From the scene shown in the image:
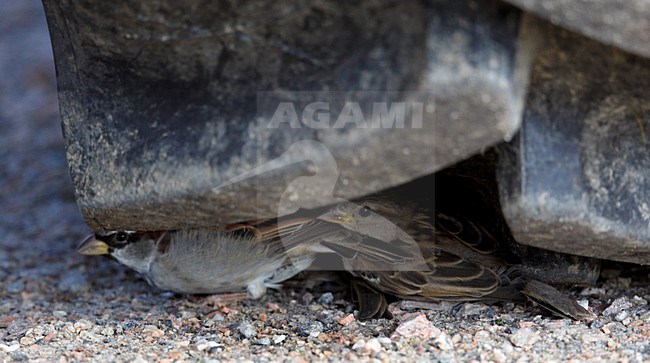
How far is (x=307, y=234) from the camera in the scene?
3234 millimetres

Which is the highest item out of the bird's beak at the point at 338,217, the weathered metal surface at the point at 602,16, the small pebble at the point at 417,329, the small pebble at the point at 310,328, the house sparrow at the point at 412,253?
the weathered metal surface at the point at 602,16

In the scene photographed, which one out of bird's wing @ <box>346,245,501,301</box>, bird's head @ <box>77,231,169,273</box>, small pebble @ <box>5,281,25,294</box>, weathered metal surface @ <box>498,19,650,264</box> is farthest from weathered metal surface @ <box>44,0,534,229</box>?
small pebble @ <box>5,281,25,294</box>

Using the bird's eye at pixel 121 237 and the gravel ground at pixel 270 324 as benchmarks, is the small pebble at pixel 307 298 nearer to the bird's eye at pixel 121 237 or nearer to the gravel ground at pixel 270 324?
the gravel ground at pixel 270 324

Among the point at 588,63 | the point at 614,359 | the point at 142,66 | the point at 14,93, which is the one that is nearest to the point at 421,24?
the point at 588,63

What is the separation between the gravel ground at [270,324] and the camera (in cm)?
266

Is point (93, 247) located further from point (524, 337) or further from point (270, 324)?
point (524, 337)

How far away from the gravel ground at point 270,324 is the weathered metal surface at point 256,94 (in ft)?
1.49

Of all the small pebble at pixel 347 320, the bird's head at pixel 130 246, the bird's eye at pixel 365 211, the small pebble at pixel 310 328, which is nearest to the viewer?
the small pebble at pixel 310 328

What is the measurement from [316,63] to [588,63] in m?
0.76

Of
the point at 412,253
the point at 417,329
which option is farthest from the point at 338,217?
the point at 417,329

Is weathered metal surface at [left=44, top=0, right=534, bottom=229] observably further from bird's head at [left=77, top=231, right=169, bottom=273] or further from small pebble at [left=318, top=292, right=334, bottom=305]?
bird's head at [left=77, top=231, right=169, bottom=273]

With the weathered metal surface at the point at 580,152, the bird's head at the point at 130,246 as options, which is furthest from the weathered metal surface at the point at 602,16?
the bird's head at the point at 130,246

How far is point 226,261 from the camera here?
11.5 ft

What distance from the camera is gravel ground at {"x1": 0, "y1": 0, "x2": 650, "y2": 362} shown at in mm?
2660
